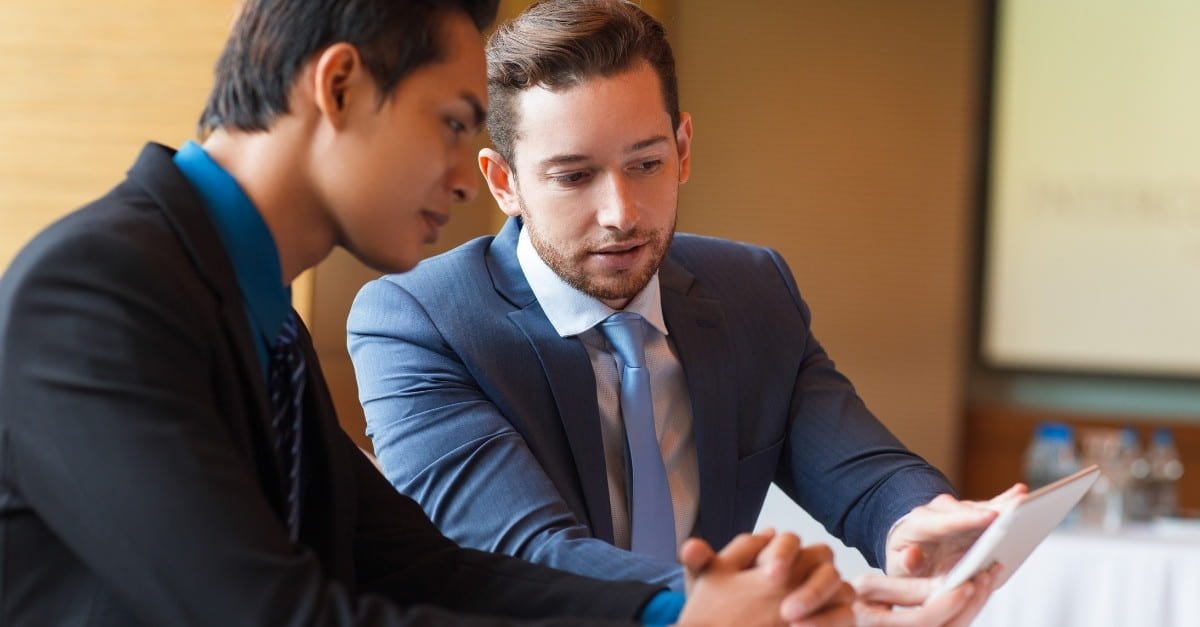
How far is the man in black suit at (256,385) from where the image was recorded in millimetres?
920

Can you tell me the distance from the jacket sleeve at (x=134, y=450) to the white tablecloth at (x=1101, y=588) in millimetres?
2248

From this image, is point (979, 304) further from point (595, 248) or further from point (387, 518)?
point (387, 518)

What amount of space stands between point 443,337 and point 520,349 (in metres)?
0.10

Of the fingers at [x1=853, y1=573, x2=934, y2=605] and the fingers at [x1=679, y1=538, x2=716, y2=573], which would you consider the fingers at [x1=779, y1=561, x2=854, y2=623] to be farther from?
the fingers at [x1=853, y1=573, x2=934, y2=605]

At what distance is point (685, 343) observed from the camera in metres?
1.83

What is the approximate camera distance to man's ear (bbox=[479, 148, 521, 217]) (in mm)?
1845

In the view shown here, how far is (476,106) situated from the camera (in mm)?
1183

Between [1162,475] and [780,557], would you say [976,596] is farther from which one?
[1162,475]

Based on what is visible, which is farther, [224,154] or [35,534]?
[224,154]

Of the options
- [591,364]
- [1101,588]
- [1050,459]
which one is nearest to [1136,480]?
[1050,459]

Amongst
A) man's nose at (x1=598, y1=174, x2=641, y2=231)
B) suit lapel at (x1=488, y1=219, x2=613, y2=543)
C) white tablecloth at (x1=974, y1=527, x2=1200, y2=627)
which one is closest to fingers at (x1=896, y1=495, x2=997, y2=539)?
suit lapel at (x1=488, y1=219, x2=613, y2=543)

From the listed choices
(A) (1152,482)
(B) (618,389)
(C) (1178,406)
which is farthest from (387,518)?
(C) (1178,406)

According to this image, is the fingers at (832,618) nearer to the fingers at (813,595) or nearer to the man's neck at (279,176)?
the fingers at (813,595)

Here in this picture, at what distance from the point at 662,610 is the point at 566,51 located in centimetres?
80
